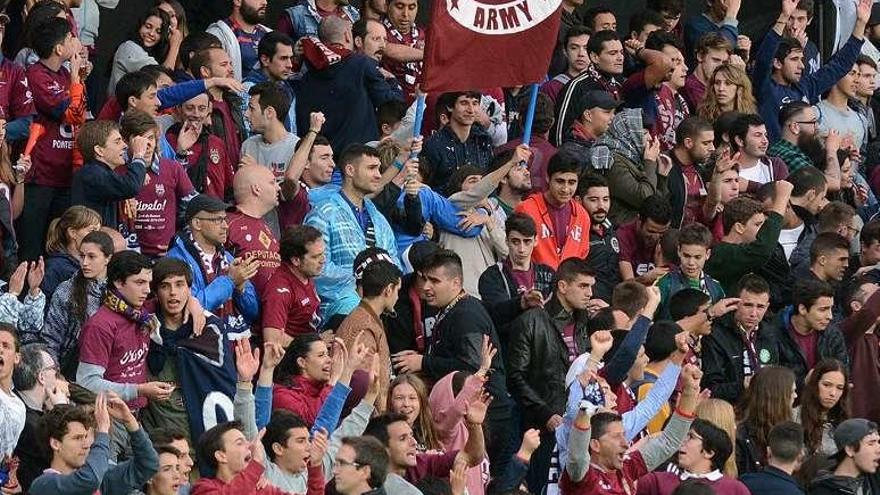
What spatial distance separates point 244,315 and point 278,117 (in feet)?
7.30

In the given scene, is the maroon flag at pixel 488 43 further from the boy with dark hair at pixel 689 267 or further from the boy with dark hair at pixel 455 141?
the boy with dark hair at pixel 689 267

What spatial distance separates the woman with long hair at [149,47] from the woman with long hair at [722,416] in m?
4.81

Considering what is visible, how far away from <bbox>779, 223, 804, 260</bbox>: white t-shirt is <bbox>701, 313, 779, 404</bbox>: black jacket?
1.87 meters

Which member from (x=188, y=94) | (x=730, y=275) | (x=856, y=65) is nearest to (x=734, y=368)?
(x=730, y=275)

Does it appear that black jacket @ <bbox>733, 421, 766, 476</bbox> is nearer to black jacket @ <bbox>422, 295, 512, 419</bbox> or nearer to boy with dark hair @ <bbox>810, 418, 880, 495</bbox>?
boy with dark hair @ <bbox>810, 418, 880, 495</bbox>

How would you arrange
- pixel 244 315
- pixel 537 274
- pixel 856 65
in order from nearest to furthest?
pixel 244 315 → pixel 537 274 → pixel 856 65

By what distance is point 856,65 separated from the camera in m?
21.2

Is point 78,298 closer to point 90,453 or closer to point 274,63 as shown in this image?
point 90,453

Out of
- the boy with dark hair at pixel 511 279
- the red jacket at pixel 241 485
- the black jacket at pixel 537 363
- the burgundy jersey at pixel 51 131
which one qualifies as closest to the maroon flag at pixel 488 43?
the boy with dark hair at pixel 511 279

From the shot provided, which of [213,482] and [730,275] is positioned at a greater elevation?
[213,482]

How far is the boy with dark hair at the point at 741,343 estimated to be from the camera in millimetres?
16469

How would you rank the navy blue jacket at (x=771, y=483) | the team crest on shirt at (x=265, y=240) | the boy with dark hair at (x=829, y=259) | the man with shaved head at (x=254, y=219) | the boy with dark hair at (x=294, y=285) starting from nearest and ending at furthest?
1. the navy blue jacket at (x=771, y=483)
2. the boy with dark hair at (x=294, y=285)
3. the man with shaved head at (x=254, y=219)
4. the team crest on shirt at (x=265, y=240)
5. the boy with dark hair at (x=829, y=259)

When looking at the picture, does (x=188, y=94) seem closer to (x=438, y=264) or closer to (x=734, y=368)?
(x=438, y=264)

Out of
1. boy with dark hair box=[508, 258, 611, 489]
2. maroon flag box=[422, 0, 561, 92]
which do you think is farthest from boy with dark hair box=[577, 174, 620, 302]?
maroon flag box=[422, 0, 561, 92]
